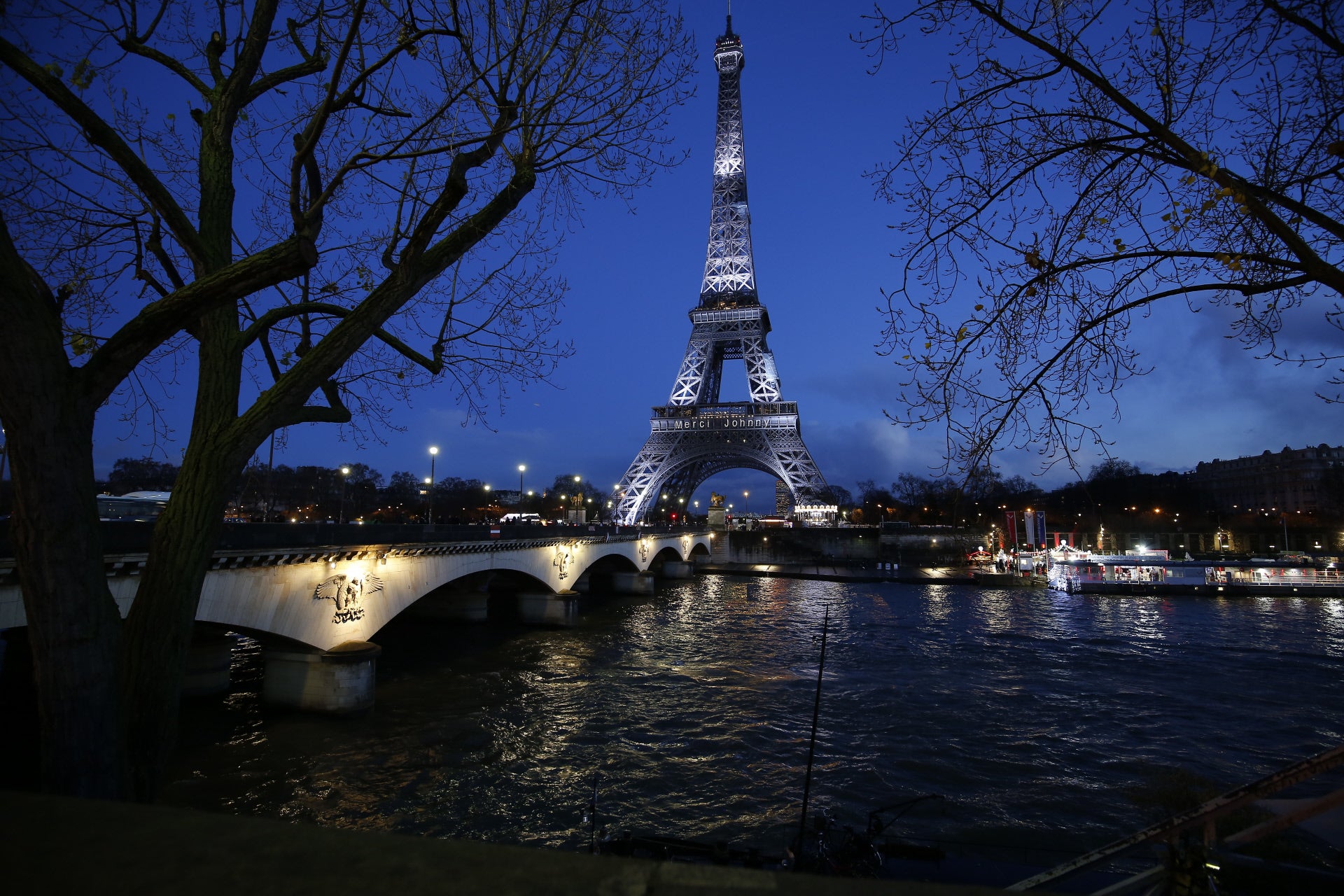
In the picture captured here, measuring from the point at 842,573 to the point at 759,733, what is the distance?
5143 centimetres

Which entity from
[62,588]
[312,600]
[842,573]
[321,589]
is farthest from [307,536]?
[842,573]

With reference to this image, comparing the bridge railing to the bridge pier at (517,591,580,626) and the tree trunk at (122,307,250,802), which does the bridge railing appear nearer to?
the tree trunk at (122,307,250,802)

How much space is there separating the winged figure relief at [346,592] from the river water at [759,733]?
8.15 ft

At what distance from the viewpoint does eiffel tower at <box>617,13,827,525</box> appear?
2746 inches

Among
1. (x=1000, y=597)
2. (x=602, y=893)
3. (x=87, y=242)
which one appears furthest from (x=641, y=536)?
(x=602, y=893)

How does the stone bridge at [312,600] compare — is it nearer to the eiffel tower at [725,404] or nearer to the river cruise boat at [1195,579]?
the eiffel tower at [725,404]

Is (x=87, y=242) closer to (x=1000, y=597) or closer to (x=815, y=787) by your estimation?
(x=815, y=787)

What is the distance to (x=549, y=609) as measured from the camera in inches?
1272

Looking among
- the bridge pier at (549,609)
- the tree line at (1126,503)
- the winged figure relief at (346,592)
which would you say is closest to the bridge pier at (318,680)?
the winged figure relief at (346,592)

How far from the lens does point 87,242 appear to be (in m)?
6.32

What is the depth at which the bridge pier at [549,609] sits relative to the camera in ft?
106

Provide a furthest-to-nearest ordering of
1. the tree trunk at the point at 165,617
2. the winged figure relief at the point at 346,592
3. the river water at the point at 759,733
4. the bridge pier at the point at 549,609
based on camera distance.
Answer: the bridge pier at the point at 549,609
the winged figure relief at the point at 346,592
the river water at the point at 759,733
the tree trunk at the point at 165,617

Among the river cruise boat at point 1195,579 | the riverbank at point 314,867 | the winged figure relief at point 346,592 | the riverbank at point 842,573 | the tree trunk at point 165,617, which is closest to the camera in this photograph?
the riverbank at point 314,867

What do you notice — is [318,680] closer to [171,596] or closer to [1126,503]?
[171,596]
